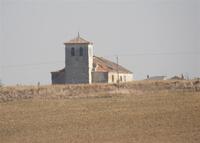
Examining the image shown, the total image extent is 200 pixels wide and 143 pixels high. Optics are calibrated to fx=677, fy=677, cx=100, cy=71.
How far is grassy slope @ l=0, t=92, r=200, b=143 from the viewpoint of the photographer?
35.6 meters

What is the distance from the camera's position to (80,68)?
300 ft

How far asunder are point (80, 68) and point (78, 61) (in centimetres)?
104

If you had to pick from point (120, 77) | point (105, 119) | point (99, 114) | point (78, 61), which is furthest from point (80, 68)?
point (105, 119)

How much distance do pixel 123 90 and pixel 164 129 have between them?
92.2ft

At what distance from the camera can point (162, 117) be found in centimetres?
4234

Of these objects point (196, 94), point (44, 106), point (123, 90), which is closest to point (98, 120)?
point (44, 106)

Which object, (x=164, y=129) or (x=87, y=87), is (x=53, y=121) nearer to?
(x=164, y=129)

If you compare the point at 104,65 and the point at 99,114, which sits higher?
the point at 104,65

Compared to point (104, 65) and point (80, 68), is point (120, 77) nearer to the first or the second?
point (104, 65)

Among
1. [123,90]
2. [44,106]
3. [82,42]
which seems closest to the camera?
[44,106]

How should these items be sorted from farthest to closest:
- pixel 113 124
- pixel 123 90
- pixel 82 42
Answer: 1. pixel 82 42
2. pixel 123 90
3. pixel 113 124

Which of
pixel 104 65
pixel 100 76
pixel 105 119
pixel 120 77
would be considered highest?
pixel 104 65

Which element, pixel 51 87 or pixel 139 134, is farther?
pixel 51 87

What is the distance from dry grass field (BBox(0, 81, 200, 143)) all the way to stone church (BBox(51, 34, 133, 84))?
23.6 m
